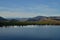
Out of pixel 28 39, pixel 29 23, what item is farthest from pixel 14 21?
pixel 28 39

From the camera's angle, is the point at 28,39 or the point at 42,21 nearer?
the point at 28,39

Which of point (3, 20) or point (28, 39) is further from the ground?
point (3, 20)

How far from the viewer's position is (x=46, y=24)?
67.8 meters

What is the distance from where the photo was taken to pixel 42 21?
210 ft

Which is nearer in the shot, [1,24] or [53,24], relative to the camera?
[1,24]

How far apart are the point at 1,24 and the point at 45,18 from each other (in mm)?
17749

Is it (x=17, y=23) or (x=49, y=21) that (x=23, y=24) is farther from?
(x=49, y=21)

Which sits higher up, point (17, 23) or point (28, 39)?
point (17, 23)

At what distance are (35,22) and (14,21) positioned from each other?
9.67 meters

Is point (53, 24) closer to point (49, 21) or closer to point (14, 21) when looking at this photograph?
point (49, 21)

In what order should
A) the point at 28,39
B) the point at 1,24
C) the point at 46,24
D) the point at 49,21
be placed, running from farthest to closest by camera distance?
the point at 46,24 < the point at 49,21 < the point at 1,24 < the point at 28,39

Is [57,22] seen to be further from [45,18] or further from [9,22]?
[9,22]

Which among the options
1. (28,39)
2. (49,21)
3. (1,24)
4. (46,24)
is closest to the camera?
(28,39)

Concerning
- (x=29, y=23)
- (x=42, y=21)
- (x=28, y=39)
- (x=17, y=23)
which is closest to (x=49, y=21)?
(x=42, y=21)
